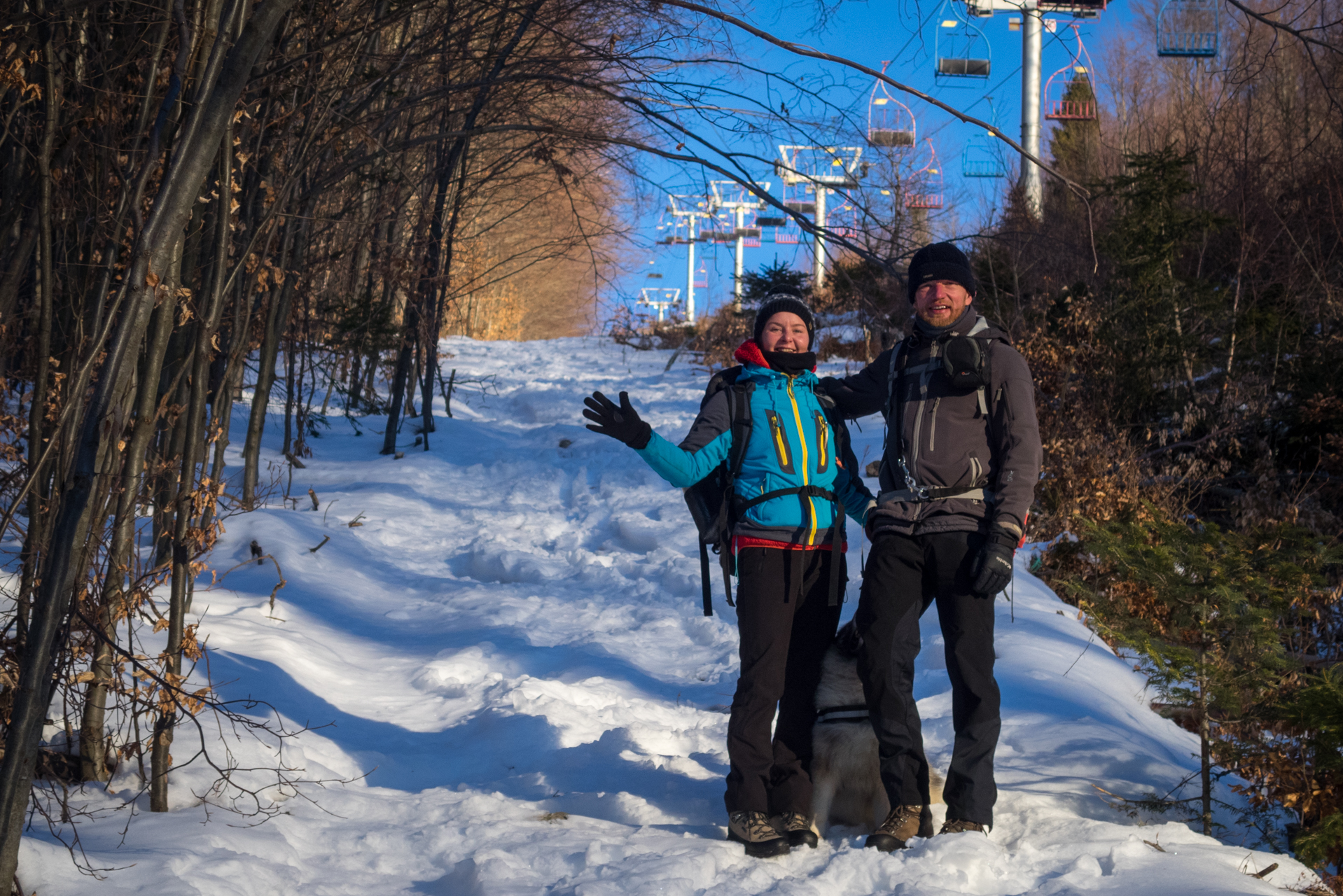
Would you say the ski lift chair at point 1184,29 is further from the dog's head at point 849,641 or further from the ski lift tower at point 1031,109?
the dog's head at point 849,641

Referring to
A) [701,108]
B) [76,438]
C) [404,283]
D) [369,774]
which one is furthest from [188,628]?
[404,283]

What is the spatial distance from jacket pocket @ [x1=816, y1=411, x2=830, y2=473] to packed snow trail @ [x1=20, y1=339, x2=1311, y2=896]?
68 cm

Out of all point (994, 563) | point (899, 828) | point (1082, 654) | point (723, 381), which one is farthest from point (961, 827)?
point (1082, 654)

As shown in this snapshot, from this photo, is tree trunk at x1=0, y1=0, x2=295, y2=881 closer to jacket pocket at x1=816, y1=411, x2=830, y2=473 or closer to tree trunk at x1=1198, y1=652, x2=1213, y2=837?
jacket pocket at x1=816, y1=411, x2=830, y2=473

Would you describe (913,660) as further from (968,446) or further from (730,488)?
(730,488)

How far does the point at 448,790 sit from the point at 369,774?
38 cm

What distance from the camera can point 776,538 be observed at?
337 centimetres

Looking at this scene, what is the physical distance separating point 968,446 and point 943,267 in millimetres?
625

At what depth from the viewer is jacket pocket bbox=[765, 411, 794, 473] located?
3.41m

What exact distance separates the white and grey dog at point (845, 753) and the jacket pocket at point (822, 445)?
0.58 meters

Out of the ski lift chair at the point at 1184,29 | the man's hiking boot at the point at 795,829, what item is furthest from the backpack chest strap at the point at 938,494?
the ski lift chair at the point at 1184,29

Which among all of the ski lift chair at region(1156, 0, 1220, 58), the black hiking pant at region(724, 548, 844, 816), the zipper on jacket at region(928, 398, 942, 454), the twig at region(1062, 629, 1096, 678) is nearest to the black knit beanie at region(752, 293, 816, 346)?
the zipper on jacket at region(928, 398, 942, 454)

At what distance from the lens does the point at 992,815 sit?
332 centimetres

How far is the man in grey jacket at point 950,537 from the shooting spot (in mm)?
3158
